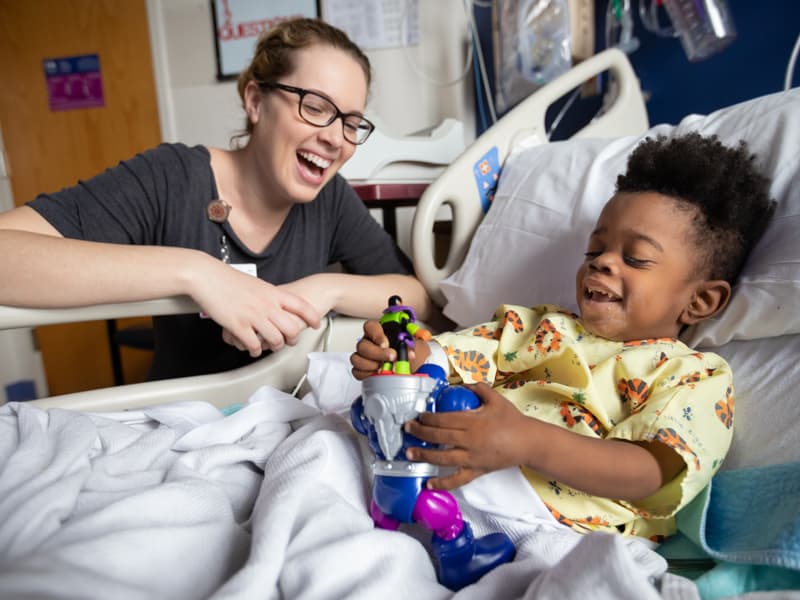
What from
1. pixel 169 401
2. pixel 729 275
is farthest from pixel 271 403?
pixel 729 275

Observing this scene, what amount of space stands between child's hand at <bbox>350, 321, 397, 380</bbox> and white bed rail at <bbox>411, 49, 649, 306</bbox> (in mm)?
480

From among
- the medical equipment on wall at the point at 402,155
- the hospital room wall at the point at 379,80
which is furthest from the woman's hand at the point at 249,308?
the hospital room wall at the point at 379,80

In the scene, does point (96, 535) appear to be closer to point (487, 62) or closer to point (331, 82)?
point (331, 82)

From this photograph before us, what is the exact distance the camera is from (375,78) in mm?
2213

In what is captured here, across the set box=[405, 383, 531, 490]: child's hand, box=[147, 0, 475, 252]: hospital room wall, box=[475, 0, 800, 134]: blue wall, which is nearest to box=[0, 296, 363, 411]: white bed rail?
box=[405, 383, 531, 490]: child's hand

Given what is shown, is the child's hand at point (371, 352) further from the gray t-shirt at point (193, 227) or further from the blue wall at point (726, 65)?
the blue wall at point (726, 65)

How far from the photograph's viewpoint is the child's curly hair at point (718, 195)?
0.82m

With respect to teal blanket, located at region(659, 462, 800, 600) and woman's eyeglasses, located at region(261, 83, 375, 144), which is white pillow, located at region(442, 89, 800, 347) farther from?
woman's eyeglasses, located at region(261, 83, 375, 144)

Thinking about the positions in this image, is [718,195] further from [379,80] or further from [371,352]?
[379,80]

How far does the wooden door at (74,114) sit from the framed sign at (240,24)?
419mm

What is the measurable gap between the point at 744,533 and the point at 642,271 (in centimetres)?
35

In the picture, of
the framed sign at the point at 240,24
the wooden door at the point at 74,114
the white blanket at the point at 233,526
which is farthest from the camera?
the wooden door at the point at 74,114

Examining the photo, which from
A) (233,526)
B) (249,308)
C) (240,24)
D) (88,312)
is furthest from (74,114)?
(233,526)

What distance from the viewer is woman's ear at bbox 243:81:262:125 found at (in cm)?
121
